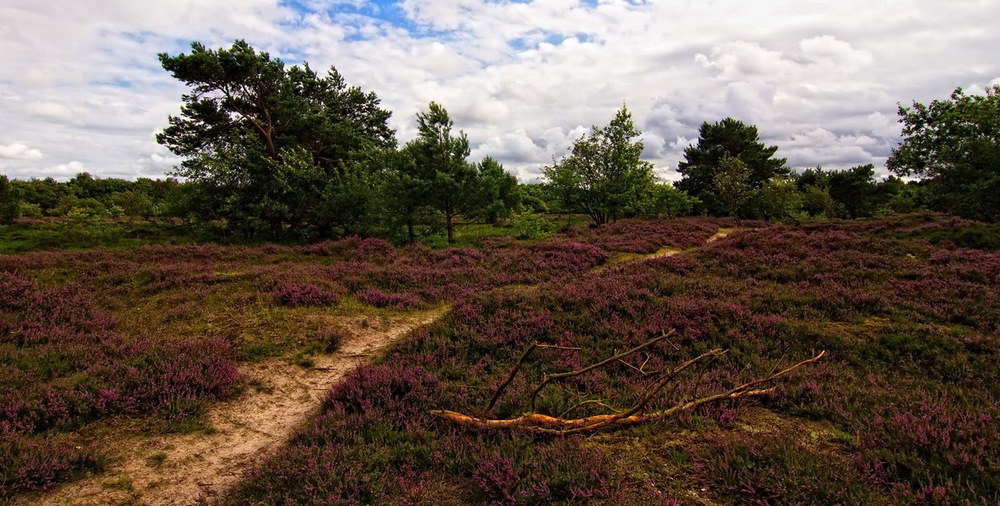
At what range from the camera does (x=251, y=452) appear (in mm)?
4699

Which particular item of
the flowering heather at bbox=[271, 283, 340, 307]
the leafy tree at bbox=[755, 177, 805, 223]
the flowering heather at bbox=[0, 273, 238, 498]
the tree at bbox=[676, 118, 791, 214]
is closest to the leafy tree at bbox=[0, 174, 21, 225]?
the flowering heather at bbox=[0, 273, 238, 498]

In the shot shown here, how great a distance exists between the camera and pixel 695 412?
4.88 meters

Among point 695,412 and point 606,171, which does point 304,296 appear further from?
point 606,171

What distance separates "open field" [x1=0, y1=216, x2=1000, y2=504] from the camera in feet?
12.2

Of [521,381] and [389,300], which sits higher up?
[389,300]

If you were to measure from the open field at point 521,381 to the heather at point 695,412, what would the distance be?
0.03 m

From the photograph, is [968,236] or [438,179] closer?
[968,236]

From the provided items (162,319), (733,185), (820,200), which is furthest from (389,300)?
(820,200)

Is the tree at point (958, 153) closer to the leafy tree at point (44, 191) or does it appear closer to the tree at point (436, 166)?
the tree at point (436, 166)

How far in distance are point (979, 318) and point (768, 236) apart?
11502 millimetres

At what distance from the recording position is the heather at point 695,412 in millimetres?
3582

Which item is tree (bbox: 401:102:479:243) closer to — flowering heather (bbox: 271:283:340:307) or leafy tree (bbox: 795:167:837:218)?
flowering heather (bbox: 271:283:340:307)

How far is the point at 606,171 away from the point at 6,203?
40349 millimetres

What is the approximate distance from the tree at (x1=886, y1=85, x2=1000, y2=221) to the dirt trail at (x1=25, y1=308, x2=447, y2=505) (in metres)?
26.0
